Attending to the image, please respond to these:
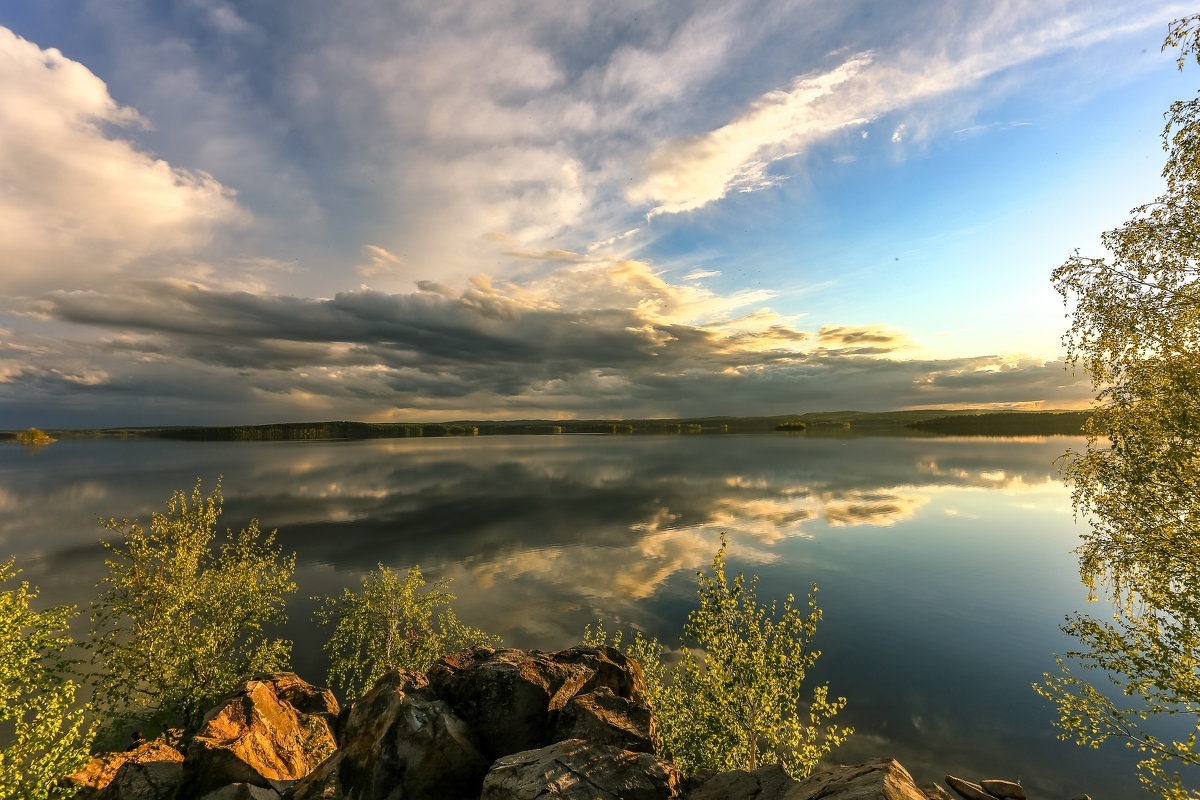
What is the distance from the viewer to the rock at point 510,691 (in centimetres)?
1841

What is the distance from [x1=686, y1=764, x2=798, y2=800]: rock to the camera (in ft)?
45.9

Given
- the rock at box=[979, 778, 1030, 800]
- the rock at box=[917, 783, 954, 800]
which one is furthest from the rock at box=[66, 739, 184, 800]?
the rock at box=[979, 778, 1030, 800]

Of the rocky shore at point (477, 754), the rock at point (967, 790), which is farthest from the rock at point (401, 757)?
the rock at point (967, 790)

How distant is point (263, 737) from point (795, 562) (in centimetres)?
6761

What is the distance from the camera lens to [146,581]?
3172 centimetres

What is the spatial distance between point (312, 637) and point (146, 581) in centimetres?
2056

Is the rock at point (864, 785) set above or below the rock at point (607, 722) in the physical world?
above

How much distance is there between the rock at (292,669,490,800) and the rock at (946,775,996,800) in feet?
73.0

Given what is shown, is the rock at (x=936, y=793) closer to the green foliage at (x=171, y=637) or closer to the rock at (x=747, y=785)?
the rock at (x=747, y=785)

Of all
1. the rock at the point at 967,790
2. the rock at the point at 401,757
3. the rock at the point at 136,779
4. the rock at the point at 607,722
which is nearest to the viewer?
the rock at the point at 401,757

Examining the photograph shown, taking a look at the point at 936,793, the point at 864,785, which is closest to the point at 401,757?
the point at 864,785

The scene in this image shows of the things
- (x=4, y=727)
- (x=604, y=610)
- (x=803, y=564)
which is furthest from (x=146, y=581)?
(x=803, y=564)

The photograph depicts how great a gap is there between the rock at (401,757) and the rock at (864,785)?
10.6 meters

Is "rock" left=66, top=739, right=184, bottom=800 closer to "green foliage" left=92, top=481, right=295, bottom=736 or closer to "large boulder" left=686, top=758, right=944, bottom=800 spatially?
"green foliage" left=92, top=481, right=295, bottom=736
